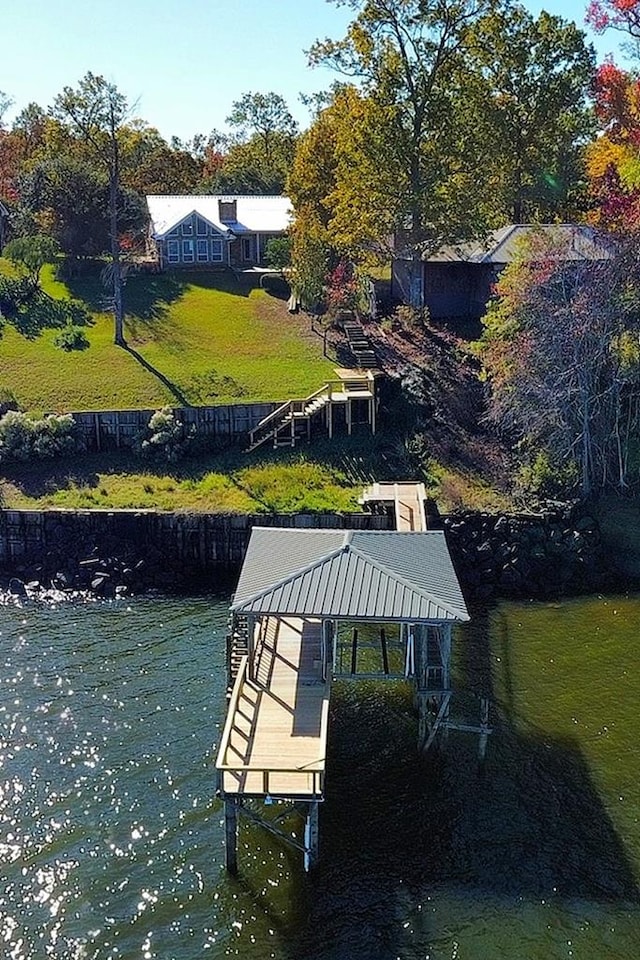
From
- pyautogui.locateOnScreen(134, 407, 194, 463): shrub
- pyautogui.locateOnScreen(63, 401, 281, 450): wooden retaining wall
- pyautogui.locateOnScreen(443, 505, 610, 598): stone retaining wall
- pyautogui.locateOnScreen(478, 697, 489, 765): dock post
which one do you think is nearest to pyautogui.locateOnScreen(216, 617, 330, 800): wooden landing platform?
pyautogui.locateOnScreen(478, 697, 489, 765): dock post

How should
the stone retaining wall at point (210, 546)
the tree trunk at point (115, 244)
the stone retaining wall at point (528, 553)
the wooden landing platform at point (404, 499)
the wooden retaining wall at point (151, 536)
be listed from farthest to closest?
1. the tree trunk at point (115, 244)
2. the wooden retaining wall at point (151, 536)
3. the stone retaining wall at point (210, 546)
4. the stone retaining wall at point (528, 553)
5. the wooden landing platform at point (404, 499)

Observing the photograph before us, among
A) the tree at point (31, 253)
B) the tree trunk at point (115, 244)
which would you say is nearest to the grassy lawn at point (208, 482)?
the tree trunk at point (115, 244)

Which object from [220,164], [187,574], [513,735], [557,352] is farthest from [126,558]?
[220,164]

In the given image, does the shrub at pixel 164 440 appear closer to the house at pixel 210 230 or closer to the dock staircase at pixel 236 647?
the dock staircase at pixel 236 647

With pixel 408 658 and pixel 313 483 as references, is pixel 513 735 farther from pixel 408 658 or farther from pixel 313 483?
pixel 313 483

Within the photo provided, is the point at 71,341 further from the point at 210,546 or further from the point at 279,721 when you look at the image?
the point at 279,721

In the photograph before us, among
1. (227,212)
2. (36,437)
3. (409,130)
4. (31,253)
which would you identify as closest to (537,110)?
(409,130)
